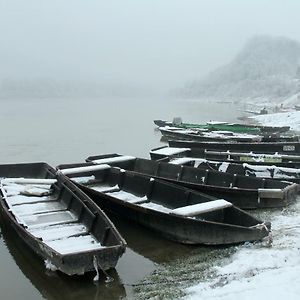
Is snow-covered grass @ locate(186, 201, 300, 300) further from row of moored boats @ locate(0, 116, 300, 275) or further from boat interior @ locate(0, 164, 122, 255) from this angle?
boat interior @ locate(0, 164, 122, 255)

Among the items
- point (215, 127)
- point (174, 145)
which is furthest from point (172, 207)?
point (215, 127)

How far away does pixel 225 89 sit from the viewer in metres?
186

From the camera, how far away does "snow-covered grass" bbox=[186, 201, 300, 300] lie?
7.77 metres

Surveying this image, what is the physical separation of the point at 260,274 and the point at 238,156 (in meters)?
11.2

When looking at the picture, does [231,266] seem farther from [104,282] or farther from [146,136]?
[146,136]

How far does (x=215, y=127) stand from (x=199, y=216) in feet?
89.9

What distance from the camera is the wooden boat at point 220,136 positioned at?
27672mm

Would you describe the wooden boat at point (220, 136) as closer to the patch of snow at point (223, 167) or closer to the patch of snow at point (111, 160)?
the patch of snow at point (223, 167)

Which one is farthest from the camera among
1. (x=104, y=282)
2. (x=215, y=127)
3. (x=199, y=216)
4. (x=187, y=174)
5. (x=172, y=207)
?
(x=215, y=127)

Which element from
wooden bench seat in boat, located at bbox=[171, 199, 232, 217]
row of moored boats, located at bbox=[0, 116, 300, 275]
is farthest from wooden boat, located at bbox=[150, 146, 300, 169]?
wooden bench seat in boat, located at bbox=[171, 199, 232, 217]

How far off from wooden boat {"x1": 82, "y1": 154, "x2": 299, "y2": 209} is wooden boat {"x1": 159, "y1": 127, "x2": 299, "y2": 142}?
39.6 ft

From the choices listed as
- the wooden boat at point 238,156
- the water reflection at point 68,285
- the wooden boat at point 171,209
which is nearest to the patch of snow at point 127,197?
the wooden boat at point 171,209

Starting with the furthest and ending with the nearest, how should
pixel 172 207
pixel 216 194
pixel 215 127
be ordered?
pixel 215 127 < pixel 216 194 < pixel 172 207

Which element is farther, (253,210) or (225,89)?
(225,89)
